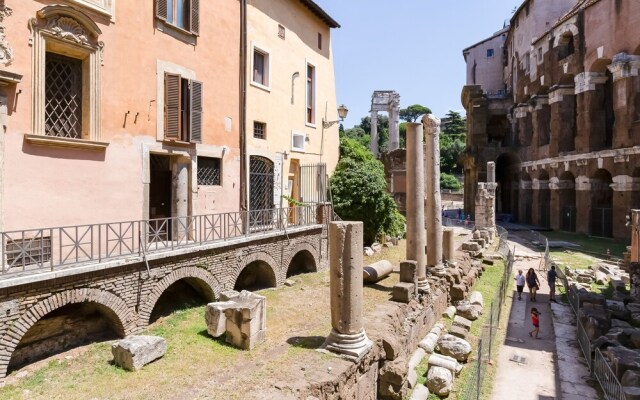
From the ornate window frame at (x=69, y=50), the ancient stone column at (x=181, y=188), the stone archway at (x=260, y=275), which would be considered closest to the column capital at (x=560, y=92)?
the stone archway at (x=260, y=275)

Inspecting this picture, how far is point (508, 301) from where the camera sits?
49.2ft

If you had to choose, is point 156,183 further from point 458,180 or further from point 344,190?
point 458,180

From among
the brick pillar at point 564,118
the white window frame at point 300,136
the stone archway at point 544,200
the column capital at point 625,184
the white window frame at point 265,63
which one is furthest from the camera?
the stone archway at point 544,200

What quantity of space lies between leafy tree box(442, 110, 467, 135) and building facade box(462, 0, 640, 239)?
84.1 feet

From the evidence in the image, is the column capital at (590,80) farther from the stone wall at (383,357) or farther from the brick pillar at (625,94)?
the stone wall at (383,357)

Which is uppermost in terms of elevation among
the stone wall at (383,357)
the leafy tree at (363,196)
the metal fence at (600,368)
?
the leafy tree at (363,196)

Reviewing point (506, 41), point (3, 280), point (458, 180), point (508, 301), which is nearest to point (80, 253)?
point (3, 280)

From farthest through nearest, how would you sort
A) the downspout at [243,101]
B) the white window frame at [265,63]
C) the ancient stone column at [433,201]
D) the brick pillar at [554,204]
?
the brick pillar at [554,204] → the white window frame at [265,63] → the downspout at [243,101] → the ancient stone column at [433,201]

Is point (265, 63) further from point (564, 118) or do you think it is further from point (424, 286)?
point (564, 118)

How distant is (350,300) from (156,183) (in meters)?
7.83

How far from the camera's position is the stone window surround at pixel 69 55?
8586mm

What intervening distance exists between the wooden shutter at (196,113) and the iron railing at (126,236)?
2505 millimetres

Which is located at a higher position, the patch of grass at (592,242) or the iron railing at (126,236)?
the iron railing at (126,236)

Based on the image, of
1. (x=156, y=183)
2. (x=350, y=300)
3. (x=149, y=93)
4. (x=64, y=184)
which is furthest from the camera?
(x=156, y=183)
